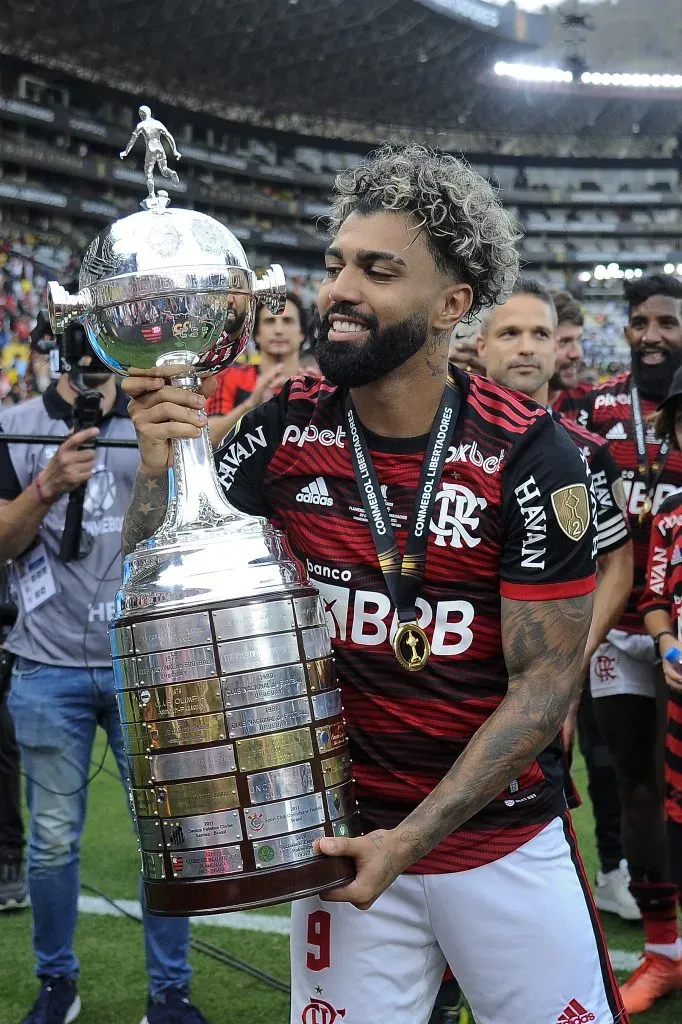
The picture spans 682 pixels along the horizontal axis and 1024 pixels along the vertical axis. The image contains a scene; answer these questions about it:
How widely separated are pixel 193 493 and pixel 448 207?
638 millimetres

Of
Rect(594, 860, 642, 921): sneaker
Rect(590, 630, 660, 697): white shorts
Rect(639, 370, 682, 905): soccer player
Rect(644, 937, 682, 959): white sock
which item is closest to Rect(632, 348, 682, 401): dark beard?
Rect(639, 370, 682, 905): soccer player

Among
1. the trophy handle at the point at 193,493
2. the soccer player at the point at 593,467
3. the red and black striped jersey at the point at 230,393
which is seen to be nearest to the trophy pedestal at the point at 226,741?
the trophy handle at the point at 193,493

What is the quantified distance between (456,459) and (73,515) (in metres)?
1.54

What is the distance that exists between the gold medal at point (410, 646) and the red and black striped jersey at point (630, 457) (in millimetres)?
2003

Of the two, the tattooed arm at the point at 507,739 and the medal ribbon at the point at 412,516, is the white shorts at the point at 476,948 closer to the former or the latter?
the tattooed arm at the point at 507,739

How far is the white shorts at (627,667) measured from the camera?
3906 mm

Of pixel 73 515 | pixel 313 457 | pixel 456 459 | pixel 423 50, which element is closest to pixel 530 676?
pixel 456 459

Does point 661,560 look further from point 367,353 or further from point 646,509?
point 367,353

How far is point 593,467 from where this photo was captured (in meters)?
3.37

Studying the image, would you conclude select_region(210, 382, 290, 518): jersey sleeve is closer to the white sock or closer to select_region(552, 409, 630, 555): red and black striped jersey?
select_region(552, 409, 630, 555): red and black striped jersey

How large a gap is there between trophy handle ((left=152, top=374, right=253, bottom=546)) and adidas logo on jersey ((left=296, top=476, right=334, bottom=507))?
21 centimetres

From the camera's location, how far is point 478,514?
1.95 meters

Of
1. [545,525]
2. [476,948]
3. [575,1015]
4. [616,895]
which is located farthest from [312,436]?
[616,895]

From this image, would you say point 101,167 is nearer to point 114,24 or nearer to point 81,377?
point 114,24
